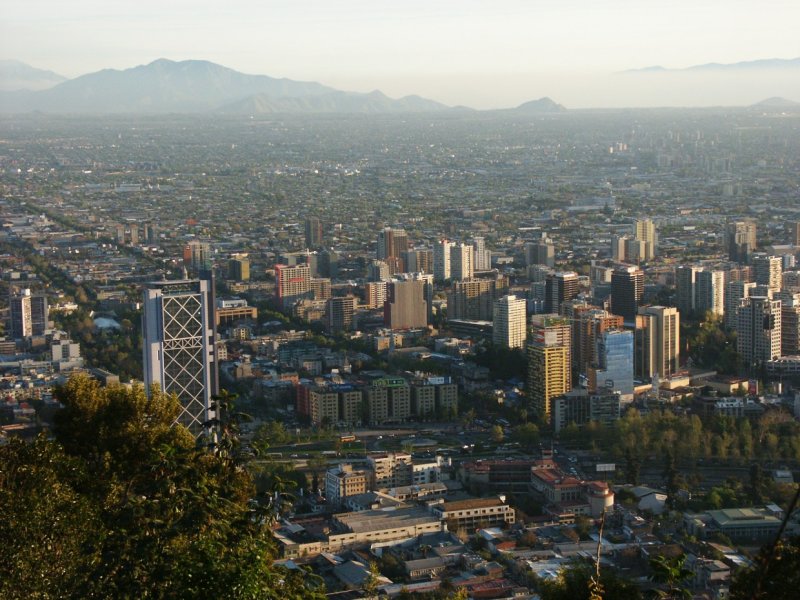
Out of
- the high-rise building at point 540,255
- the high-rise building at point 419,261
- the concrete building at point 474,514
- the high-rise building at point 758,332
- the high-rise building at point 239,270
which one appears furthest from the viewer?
the high-rise building at point 540,255

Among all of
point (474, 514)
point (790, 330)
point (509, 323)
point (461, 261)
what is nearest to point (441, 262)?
point (461, 261)

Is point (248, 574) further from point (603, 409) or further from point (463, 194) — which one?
point (463, 194)

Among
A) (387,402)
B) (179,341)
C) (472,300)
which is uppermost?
(179,341)

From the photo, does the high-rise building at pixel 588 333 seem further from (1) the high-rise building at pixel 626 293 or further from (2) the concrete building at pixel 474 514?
(2) the concrete building at pixel 474 514

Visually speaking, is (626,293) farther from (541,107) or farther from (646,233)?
(541,107)

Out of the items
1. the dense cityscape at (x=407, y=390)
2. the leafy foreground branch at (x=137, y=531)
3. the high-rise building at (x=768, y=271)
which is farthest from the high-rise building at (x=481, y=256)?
the leafy foreground branch at (x=137, y=531)

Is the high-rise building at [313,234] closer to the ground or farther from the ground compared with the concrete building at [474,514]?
farther from the ground

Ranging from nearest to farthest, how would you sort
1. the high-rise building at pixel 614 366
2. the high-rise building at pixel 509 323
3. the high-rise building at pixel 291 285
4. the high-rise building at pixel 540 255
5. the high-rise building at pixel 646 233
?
the high-rise building at pixel 614 366 < the high-rise building at pixel 509 323 < the high-rise building at pixel 291 285 < the high-rise building at pixel 540 255 < the high-rise building at pixel 646 233
